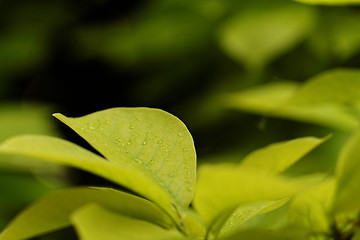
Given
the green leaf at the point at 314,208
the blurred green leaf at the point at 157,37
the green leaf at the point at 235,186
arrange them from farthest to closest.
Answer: the blurred green leaf at the point at 157,37 < the green leaf at the point at 314,208 < the green leaf at the point at 235,186

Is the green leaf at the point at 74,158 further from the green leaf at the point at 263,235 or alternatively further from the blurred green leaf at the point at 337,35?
the blurred green leaf at the point at 337,35

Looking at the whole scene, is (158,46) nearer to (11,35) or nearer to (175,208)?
(11,35)

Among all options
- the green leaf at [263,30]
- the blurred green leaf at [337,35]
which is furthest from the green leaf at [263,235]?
the blurred green leaf at [337,35]

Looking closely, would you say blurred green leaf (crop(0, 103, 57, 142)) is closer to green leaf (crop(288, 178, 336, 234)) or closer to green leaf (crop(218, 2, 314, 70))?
green leaf (crop(218, 2, 314, 70))

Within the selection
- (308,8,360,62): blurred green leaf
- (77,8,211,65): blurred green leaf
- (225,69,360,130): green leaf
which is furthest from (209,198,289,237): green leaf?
(77,8,211,65): blurred green leaf

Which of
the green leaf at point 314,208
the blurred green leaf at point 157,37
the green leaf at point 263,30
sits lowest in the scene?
the blurred green leaf at point 157,37

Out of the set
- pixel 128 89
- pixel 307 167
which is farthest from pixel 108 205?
pixel 128 89

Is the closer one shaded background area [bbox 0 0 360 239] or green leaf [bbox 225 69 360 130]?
green leaf [bbox 225 69 360 130]
